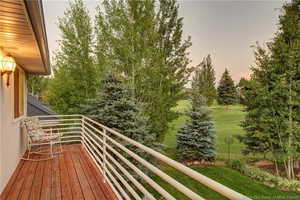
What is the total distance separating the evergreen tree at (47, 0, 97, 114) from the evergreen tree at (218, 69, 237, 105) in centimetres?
2791

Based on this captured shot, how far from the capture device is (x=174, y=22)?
41.2ft

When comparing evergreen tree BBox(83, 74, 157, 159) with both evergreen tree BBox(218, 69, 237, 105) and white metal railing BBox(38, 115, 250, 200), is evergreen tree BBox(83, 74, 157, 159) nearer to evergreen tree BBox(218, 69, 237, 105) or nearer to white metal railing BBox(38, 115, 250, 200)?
white metal railing BBox(38, 115, 250, 200)

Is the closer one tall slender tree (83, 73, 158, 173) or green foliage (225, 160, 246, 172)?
tall slender tree (83, 73, 158, 173)

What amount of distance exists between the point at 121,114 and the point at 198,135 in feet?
17.8

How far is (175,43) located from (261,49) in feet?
15.7

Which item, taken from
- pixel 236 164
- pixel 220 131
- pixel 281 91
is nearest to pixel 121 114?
pixel 236 164

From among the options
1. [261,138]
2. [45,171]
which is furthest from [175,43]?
[45,171]

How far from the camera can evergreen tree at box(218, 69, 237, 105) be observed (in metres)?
33.8

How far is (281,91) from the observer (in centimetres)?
923

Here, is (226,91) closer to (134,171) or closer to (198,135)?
(198,135)

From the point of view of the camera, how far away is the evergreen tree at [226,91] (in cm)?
3381

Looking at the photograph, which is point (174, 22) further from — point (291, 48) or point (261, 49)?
point (291, 48)

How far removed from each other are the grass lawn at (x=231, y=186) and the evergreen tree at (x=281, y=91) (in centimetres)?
227

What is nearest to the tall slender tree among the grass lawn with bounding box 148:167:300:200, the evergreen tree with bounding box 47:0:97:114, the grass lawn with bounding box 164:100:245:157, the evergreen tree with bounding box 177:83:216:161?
the grass lawn with bounding box 148:167:300:200
